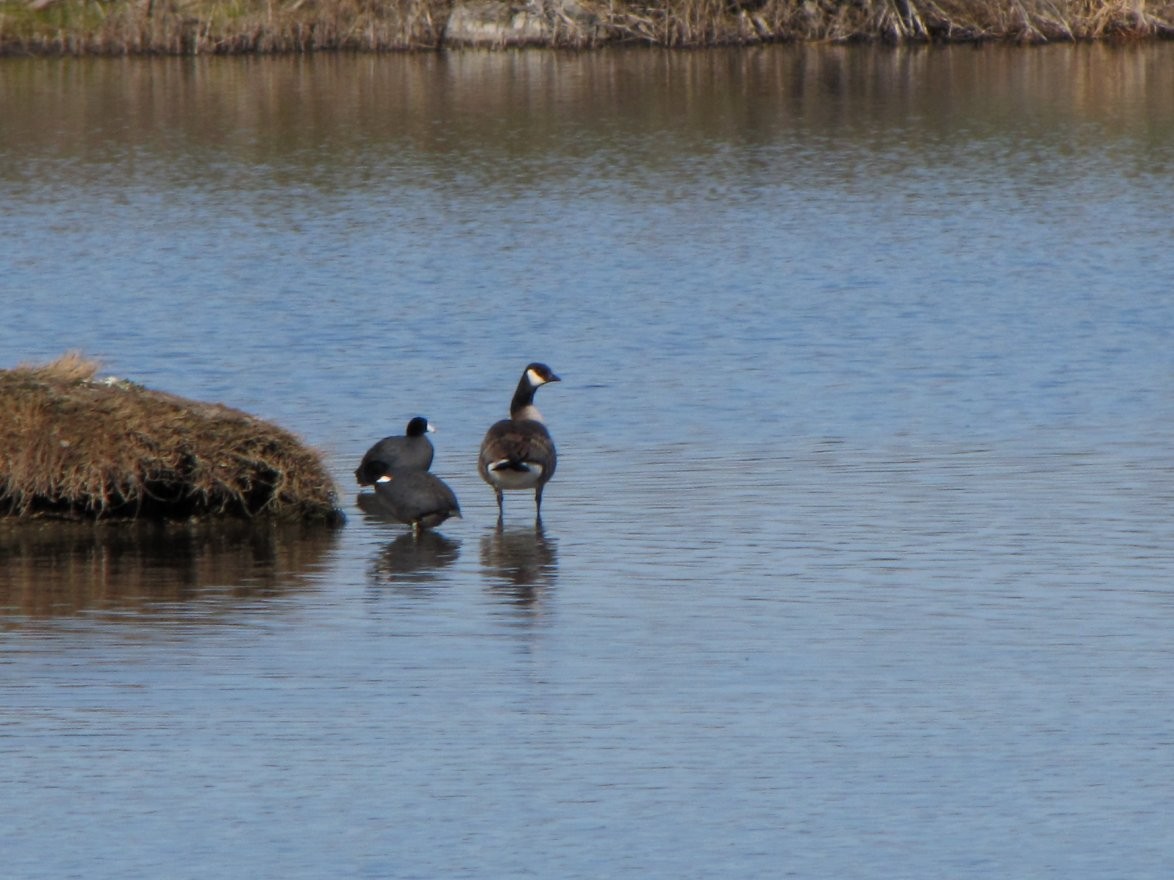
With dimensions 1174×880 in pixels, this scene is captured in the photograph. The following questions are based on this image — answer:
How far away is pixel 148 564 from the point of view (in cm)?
1312

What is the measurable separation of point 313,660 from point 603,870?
3.10 metres

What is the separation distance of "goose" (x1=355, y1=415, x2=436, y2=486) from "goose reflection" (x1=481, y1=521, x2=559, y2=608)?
689 millimetres

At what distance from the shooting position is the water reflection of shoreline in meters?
12.2

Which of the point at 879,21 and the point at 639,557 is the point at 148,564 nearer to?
the point at 639,557

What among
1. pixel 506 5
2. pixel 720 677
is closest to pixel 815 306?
pixel 720 677

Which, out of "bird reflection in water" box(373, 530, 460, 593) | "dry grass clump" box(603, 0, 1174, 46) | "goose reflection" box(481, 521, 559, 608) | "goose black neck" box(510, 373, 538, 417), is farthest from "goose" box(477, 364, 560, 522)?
"dry grass clump" box(603, 0, 1174, 46)

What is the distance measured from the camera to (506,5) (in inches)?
2120

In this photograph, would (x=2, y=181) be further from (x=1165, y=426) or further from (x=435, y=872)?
(x=435, y=872)

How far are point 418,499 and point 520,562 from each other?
0.90m

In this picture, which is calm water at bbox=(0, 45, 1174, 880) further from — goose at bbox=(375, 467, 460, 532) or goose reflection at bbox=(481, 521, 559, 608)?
goose at bbox=(375, 467, 460, 532)

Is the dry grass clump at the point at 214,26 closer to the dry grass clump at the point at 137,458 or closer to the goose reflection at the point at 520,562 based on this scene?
the dry grass clump at the point at 137,458

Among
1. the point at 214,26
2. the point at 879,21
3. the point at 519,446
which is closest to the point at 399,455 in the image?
the point at 519,446

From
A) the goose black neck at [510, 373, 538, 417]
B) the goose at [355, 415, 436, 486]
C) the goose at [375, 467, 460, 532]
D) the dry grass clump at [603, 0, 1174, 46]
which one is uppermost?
the dry grass clump at [603, 0, 1174, 46]

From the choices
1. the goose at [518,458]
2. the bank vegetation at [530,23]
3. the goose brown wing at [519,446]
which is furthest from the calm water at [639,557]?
the bank vegetation at [530,23]
